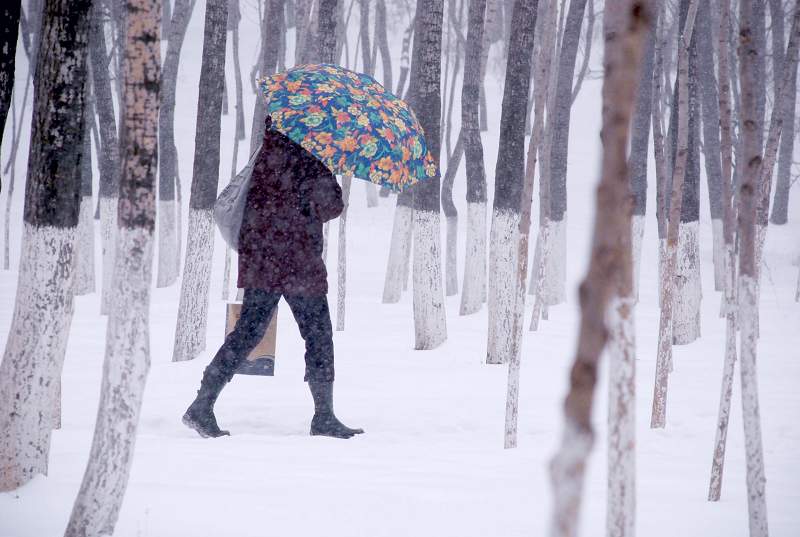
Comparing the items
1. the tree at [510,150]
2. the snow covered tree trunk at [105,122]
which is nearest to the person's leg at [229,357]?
the tree at [510,150]

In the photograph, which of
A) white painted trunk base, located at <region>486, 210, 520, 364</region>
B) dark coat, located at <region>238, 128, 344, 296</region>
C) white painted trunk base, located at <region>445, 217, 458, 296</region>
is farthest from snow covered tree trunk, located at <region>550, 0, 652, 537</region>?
white painted trunk base, located at <region>445, 217, 458, 296</region>

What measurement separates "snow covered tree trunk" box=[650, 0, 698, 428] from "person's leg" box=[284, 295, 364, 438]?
2055mm

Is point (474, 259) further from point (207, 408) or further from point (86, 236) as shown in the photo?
point (207, 408)

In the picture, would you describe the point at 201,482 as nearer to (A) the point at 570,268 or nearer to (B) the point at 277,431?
(B) the point at 277,431

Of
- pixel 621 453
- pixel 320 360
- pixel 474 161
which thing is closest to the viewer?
pixel 621 453

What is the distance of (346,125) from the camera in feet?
15.4

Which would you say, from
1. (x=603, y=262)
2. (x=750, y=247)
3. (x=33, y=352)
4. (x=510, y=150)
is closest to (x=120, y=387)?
(x=33, y=352)

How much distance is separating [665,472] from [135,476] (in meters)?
2.79

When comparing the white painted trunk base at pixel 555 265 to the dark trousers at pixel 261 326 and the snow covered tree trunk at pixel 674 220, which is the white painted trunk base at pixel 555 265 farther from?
the dark trousers at pixel 261 326

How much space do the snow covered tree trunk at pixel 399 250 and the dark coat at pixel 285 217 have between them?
27.2ft

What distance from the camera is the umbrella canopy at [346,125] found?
15.1 ft

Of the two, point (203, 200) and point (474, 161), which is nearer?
point (203, 200)

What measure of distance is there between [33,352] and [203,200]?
474 cm

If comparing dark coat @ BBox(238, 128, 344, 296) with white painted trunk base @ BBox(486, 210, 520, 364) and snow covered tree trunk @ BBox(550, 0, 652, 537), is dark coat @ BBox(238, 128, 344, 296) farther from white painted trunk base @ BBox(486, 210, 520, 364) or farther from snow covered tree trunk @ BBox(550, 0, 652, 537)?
white painted trunk base @ BBox(486, 210, 520, 364)
